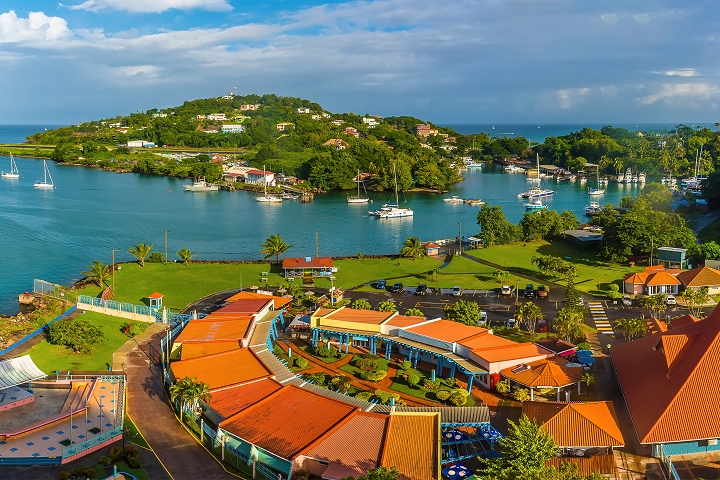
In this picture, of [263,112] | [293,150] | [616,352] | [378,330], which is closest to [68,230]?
[378,330]

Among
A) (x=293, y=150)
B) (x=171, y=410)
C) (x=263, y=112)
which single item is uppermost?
(x=263, y=112)

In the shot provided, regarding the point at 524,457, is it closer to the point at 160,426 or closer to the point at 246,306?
the point at 160,426

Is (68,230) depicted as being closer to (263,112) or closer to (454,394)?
(454,394)

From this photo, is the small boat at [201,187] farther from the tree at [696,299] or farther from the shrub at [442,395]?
the shrub at [442,395]

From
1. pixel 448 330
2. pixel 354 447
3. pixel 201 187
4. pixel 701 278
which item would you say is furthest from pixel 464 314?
pixel 201 187

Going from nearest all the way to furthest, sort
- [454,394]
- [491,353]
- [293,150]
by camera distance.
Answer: [454,394] → [491,353] → [293,150]

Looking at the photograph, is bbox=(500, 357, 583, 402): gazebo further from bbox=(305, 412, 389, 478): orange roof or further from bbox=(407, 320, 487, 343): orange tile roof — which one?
bbox=(305, 412, 389, 478): orange roof
